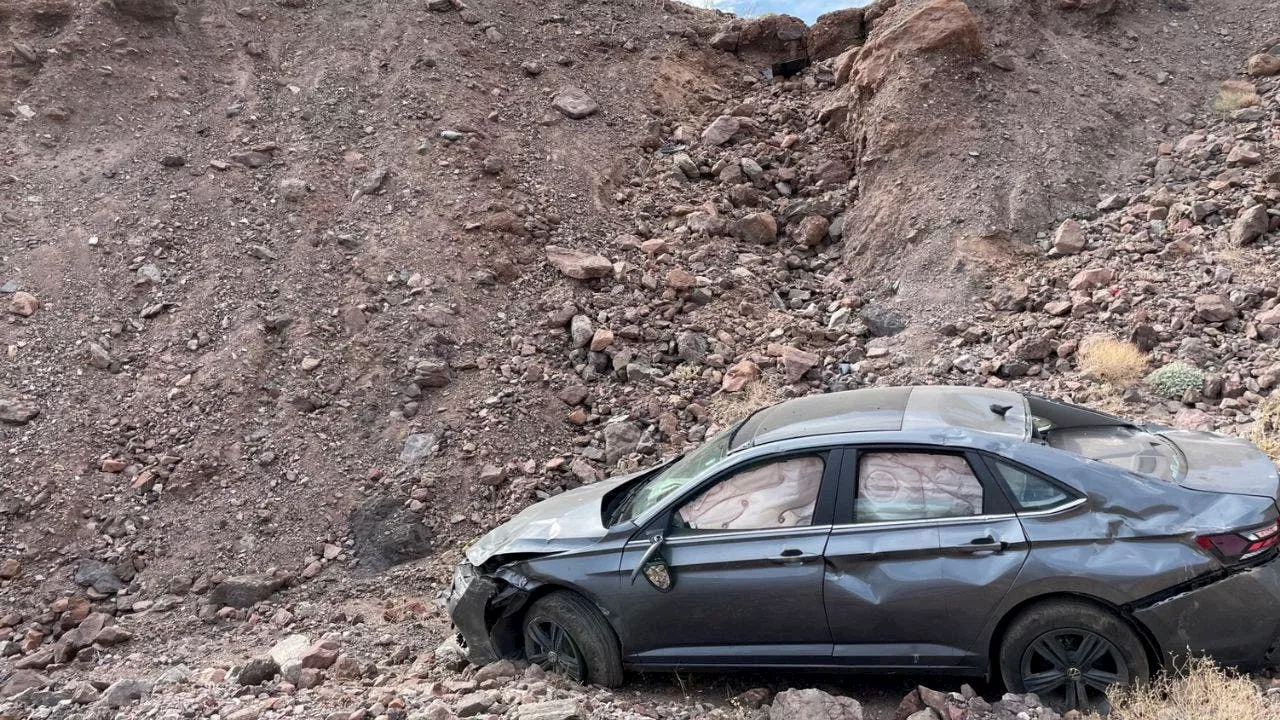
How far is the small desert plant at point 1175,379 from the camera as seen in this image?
7.57 metres

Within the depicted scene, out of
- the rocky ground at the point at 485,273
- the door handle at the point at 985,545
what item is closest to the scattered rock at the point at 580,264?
the rocky ground at the point at 485,273

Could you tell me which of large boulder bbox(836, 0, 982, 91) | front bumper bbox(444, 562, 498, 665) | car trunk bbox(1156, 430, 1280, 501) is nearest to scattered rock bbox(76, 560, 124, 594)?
front bumper bbox(444, 562, 498, 665)

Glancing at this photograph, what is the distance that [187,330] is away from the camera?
9.68 metres

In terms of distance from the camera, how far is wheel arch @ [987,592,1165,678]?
4.12m

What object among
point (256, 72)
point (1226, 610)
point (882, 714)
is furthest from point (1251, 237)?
point (256, 72)

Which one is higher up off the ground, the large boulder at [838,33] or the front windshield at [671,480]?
the large boulder at [838,33]

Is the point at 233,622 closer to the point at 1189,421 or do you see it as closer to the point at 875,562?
the point at 875,562

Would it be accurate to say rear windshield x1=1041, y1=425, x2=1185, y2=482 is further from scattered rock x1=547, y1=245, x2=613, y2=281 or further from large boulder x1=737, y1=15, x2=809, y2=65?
large boulder x1=737, y1=15, x2=809, y2=65

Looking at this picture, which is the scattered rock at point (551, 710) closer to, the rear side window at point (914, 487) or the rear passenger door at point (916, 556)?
the rear passenger door at point (916, 556)

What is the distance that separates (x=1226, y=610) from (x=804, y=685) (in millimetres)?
2026

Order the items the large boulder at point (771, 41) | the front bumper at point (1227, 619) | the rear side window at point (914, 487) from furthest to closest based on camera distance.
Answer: the large boulder at point (771, 41), the rear side window at point (914, 487), the front bumper at point (1227, 619)

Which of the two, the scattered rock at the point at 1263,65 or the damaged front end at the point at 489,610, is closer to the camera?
the damaged front end at the point at 489,610

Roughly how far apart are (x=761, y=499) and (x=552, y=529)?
1234mm

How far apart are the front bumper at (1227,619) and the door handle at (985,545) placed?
0.61 metres
